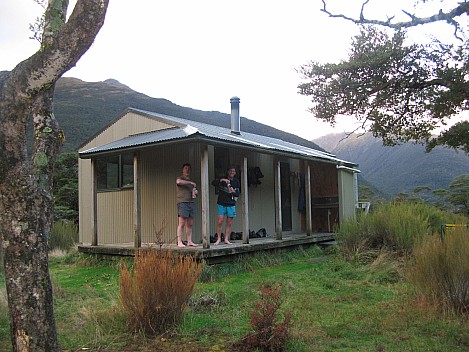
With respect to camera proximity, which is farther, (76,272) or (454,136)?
(454,136)

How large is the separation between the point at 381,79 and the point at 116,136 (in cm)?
658

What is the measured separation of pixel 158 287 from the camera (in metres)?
4.39

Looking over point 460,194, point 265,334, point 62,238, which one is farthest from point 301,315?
point 460,194

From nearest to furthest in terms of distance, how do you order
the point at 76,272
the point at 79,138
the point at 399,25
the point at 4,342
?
1. the point at 4,342
2. the point at 76,272
3. the point at 399,25
4. the point at 79,138

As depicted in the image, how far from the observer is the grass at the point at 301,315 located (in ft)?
13.6

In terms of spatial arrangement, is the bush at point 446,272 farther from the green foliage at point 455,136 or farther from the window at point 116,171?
the window at point 116,171

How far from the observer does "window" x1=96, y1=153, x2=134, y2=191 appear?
1085cm

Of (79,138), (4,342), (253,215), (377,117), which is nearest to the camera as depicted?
(4,342)

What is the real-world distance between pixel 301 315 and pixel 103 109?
4104cm

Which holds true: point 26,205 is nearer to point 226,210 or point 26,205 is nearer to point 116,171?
point 226,210

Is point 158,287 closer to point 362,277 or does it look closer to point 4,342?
point 4,342

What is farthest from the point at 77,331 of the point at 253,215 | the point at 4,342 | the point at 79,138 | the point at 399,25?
the point at 79,138

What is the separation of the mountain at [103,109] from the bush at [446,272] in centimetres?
2998

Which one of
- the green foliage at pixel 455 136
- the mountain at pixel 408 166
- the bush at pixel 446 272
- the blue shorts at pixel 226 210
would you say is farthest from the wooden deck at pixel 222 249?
the mountain at pixel 408 166
